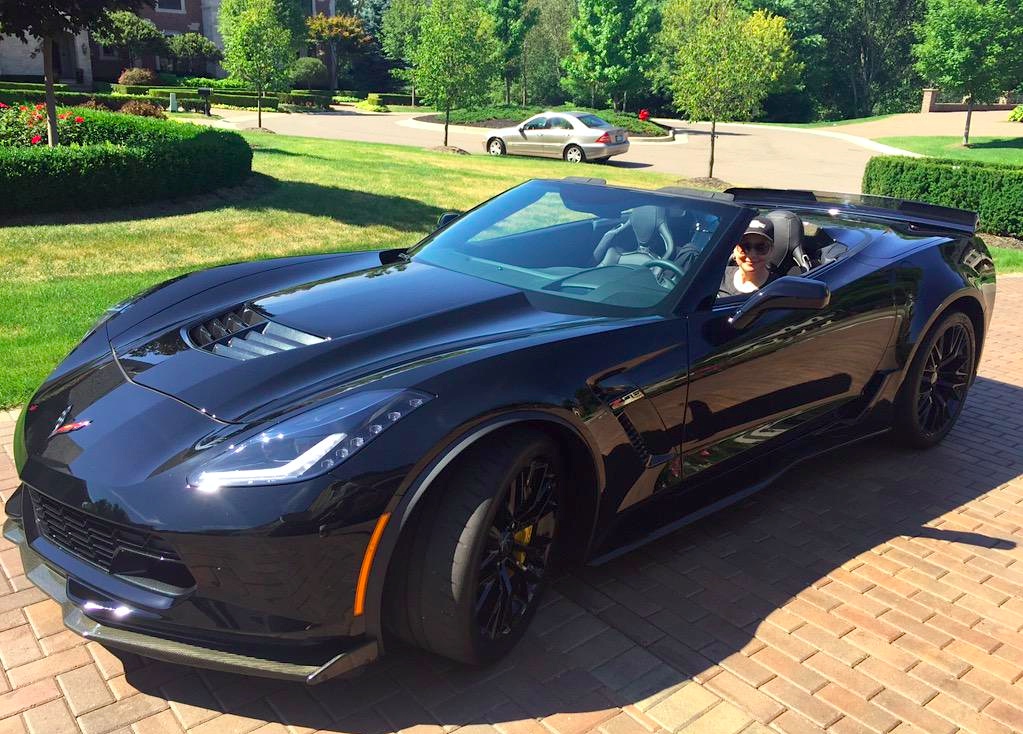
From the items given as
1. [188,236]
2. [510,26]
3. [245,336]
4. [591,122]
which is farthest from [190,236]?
[510,26]

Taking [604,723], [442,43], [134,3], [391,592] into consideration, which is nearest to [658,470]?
[604,723]

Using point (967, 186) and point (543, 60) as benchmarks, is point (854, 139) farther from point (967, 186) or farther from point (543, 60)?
point (967, 186)

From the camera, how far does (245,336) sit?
3.18 m

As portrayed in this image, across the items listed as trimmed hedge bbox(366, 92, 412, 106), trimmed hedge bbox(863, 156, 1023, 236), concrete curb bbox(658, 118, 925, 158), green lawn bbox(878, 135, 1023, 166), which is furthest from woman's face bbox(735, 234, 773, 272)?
trimmed hedge bbox(366, 92, 412, 106)

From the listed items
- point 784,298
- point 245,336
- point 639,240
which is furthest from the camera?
point 639,240

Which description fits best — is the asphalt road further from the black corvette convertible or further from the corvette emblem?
the corvette emblem

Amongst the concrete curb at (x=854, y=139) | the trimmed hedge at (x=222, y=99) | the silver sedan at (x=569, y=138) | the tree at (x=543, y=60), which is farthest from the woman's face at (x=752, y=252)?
the tree at (x=543, y=60)

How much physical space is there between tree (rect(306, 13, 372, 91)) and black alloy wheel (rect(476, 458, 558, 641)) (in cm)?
6189

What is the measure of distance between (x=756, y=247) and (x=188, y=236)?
7.33m

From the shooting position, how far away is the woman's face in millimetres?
4199

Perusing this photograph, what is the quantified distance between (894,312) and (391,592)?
3.12 m

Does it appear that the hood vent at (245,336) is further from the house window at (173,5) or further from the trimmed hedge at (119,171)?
the house window at (173,5)

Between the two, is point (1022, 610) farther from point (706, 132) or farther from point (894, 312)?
point (706, 132)

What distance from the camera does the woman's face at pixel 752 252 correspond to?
420 centimetres
